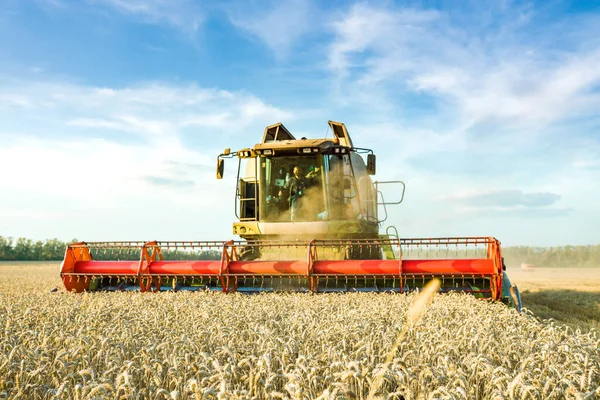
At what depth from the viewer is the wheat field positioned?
2494mm

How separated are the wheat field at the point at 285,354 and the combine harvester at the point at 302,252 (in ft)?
4.34

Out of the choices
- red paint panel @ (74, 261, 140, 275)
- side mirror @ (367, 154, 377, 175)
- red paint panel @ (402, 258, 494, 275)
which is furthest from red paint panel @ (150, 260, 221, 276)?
side mirror @ (367, 154, 377, 175)

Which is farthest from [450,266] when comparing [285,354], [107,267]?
[107,267]

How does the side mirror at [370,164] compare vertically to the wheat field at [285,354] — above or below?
above

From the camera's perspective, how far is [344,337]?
12.5 feet

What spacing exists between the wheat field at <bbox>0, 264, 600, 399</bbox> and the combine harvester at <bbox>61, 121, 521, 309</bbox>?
1322mm

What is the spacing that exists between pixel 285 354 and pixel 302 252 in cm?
612

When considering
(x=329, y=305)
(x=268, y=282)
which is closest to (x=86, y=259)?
(x=268, y=282)

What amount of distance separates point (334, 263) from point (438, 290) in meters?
1.66

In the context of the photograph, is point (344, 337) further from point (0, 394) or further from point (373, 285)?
point (373, 285)

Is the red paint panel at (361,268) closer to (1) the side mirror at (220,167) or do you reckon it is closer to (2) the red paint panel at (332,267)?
(2) the red paint panel at (332,267)

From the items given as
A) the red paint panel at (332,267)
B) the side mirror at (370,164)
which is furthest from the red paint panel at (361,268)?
the side mirror at (370,164)

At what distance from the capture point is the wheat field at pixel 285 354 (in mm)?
2494

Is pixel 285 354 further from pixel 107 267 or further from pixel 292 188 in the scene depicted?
pixel 107 267
